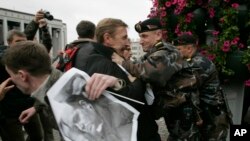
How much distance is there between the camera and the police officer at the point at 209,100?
410cm

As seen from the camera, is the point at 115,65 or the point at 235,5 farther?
the point at 235,5

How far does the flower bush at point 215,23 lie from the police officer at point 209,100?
0.65 m

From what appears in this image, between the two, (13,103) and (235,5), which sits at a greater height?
(235,5)

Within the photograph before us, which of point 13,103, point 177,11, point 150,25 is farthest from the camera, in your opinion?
point 177,11

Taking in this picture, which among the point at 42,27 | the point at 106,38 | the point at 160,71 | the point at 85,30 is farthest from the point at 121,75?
the point at 42,27

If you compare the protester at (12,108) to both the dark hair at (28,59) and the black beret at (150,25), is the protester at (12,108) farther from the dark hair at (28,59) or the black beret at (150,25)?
the dark hair at (28,59)

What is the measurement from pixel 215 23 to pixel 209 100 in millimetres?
1244

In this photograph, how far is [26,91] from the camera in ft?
5.69

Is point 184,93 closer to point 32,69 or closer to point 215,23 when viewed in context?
point 32,69

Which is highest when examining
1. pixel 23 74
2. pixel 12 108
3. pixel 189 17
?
pixel 189 17

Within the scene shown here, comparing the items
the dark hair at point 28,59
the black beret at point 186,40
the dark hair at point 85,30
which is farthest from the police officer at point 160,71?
the black beret at point 186,40

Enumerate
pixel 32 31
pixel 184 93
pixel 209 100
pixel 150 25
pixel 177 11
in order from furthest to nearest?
pixel 32 31, pixel 177 11, pixel 209 100, pixel 150 25, pixel 184 93

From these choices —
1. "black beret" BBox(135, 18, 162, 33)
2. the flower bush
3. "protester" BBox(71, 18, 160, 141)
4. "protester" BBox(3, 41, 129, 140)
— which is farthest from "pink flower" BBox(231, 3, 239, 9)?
"protester" BBox(3, 41, 129, 140)

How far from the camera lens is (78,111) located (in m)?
1.47
